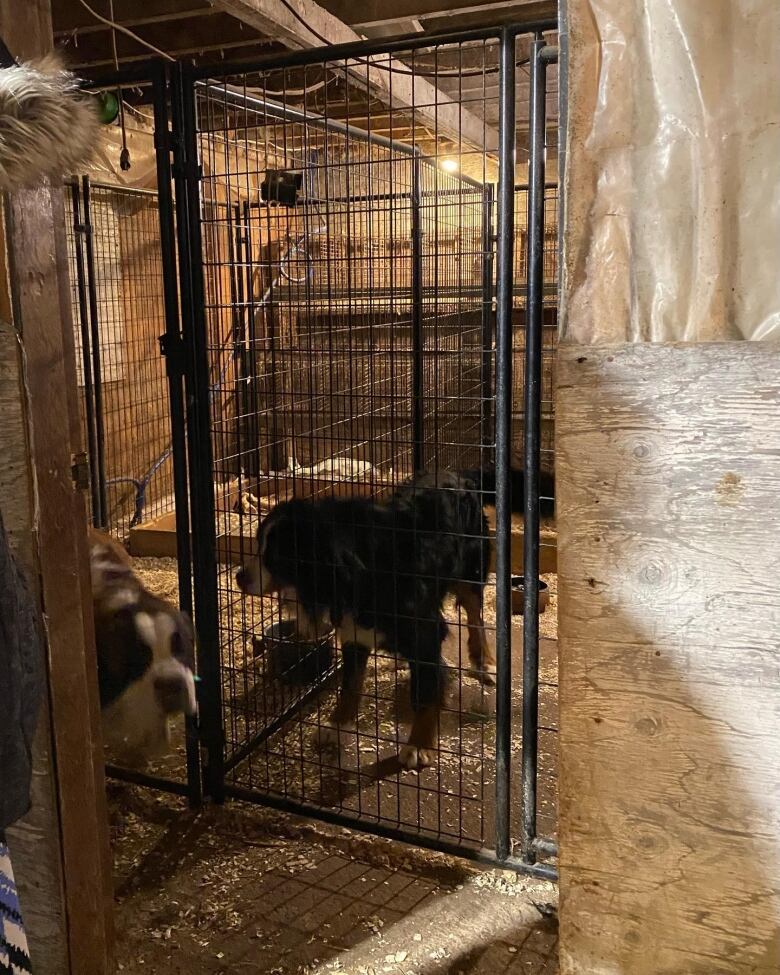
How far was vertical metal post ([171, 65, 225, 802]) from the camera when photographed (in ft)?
8.91

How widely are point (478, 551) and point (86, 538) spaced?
6.20 ft

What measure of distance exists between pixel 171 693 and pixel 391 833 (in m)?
0.98

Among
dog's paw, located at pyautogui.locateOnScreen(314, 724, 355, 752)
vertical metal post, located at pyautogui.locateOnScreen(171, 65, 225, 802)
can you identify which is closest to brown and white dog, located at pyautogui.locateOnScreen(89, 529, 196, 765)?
vertical metal post, located at pyautogui.locateOnScreen(171, 65, 225, 802)

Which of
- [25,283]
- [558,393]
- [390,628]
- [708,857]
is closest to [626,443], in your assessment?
[558,393]

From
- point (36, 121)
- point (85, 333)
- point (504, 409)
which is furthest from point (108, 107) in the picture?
point (85, 333)

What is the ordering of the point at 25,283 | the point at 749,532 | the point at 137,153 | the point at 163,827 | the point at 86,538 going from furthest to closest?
the point at 137,153 < the point at 163,827 < the point at 86,538 < the point at 25,283 < the point at 749,532

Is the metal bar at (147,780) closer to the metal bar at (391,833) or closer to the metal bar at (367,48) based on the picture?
the metal bar at (391,833)

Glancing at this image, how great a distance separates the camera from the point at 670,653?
4.27 ft

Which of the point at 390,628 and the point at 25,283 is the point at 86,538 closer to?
the point at 25,283

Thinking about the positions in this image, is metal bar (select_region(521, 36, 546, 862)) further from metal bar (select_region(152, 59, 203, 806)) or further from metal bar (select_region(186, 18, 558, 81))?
metal bar (select_region(152, 59, 203, 806))

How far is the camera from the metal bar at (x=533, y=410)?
219 cm

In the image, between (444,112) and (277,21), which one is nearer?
(277,21)

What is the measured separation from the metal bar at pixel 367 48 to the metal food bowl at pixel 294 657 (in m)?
2.17

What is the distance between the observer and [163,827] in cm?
303
